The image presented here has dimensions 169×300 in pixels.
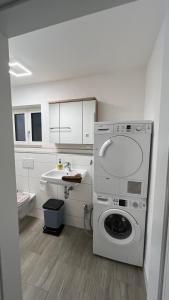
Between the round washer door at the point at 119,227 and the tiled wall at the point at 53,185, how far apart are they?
54 centimetres

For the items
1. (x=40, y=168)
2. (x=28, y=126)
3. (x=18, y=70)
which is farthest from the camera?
(x=28, y=126)

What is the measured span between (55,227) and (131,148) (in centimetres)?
170

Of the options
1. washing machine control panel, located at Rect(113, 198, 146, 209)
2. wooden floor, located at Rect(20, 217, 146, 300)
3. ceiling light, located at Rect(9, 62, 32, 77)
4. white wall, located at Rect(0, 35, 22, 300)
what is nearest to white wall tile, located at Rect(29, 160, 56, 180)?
wooden floor, located at Rect(20, 217, 146, 300)

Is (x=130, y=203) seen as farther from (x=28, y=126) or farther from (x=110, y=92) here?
(x=28, y=126)

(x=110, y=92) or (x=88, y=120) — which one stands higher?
(x=110, y=92)

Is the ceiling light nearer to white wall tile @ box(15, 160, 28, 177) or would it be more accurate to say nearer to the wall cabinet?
the wall cabinet

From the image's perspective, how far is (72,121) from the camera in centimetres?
218

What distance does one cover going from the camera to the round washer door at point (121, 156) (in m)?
1.51

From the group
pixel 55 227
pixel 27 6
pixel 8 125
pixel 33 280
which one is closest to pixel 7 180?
pixel 8 125

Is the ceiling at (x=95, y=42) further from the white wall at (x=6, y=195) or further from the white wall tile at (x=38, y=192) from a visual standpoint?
the white wall tile at (x=38, y=192)

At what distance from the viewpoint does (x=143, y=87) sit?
1937 millimetres

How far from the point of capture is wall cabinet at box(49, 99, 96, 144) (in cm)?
209

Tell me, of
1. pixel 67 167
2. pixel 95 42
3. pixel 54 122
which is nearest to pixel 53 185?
pixel 67 167

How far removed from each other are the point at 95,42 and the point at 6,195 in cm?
153
